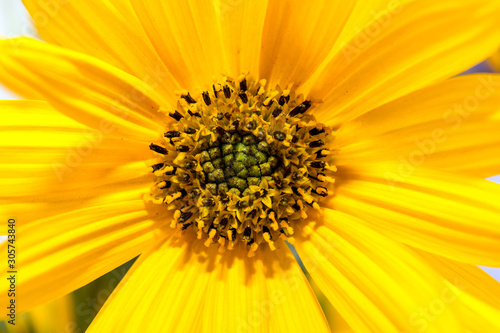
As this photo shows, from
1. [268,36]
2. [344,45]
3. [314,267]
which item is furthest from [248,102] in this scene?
[314,267]

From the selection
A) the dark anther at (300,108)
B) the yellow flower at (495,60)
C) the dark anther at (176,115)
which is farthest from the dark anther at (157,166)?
the yellow flower at (495,60)

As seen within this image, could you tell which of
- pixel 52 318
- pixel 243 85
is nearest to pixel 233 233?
pixel 243 85

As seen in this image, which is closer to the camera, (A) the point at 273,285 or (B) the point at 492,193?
(B) the point at 492,193

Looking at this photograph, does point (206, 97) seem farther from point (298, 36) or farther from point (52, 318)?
point (52, 318)

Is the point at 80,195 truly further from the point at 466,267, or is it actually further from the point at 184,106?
the point at 466,267

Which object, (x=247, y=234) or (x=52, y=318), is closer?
(x=247, y=234)

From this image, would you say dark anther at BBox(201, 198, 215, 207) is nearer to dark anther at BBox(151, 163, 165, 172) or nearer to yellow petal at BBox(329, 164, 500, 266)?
dark anther at BBox(151, 163, 165, 172)
